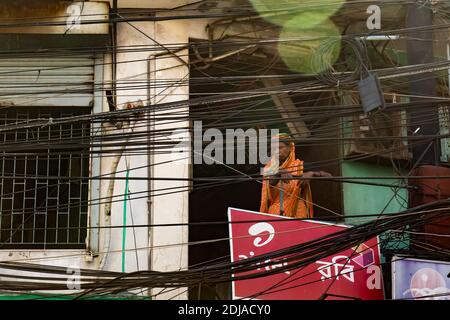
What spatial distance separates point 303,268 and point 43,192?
9.11ft

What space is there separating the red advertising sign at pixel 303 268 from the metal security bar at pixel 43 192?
1.70 meters

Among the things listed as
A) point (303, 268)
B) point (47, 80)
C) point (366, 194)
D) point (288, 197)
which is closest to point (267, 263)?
point (303, 268)

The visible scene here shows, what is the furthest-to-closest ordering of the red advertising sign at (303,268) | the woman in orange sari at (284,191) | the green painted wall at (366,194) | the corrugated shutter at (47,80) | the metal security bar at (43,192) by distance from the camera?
the green painted wall at (366,194)
the corrugated shutter at (47,80)
the metal security bar at (43,192)
the woman in orange sari at (284,191)
the red advertising sign at (303,268)

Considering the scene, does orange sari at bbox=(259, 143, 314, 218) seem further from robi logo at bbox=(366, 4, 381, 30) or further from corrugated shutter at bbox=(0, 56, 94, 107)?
corrugated shutter at bbox=(0, 56, 94, 107)

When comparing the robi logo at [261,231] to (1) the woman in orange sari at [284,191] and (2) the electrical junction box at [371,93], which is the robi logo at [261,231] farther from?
(2) the electrical junction box at [371,93]

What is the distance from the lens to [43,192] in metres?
6.89

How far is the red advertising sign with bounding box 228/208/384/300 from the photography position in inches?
235

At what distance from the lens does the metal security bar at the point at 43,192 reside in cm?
676

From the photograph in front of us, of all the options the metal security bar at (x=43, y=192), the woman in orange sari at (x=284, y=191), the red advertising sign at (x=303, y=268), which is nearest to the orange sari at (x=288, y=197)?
the woman in orange sari at (x=284, y=191)

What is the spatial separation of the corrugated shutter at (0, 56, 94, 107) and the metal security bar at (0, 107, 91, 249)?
0.12m

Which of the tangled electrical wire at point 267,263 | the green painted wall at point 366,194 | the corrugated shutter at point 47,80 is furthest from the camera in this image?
the green painted wall at point 366,194

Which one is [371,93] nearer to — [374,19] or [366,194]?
[366,194]

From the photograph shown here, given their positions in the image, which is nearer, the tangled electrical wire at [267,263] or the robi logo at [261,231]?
the tangled electrical wire at [267,263]
